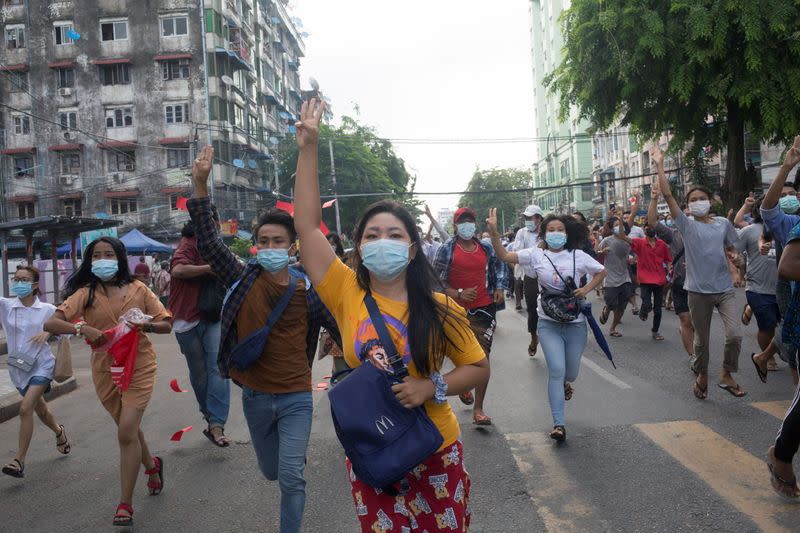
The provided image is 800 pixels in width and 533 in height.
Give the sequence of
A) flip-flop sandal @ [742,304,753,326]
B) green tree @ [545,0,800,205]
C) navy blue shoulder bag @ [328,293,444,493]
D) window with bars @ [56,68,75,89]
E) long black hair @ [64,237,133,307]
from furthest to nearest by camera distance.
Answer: window with bars @ [56,68,75,89] < green tree @ [545,0,800,205] < flip-flop sandal @ [742,304,753,326] < long black hair @ [64,237,133,307] < navy blue shoulder bag @ [328,293,444,493]

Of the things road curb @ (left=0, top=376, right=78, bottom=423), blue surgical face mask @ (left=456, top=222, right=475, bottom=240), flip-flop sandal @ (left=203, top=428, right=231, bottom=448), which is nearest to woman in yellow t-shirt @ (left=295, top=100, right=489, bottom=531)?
flip-flop sandal @ (left=203, top=428, right=231, bottom=448)

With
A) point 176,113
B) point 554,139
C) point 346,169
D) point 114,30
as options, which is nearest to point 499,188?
point 554,139

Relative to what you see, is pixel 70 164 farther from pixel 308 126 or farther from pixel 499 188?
pixel 499 188

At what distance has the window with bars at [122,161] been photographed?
42625 millimetres

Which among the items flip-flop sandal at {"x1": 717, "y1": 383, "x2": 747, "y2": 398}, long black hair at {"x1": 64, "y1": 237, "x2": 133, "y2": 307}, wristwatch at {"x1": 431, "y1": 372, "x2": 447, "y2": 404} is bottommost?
flip-flop sandal at {"x1": 717, "y1": 383, "x2": 747, "y2": 398}

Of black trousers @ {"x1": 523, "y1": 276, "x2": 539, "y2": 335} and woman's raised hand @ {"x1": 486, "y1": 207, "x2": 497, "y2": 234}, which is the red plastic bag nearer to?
woman's raised hand @ {"x1": 486, "y1": 207, "x2": 497, "y2": 234}

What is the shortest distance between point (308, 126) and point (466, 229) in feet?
14.0

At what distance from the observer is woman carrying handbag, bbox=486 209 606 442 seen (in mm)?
5781

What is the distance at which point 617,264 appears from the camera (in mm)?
11836

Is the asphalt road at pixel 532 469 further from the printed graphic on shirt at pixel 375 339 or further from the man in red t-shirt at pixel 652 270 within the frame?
the man in red t-shirt at pixel 652 270

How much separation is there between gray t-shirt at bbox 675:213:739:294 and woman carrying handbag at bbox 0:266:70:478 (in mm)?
5614

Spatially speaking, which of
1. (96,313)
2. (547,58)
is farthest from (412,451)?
(547,58)

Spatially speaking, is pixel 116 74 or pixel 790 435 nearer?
pixel 790 435

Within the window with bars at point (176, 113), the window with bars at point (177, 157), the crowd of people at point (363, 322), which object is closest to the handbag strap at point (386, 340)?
the crowd of people at point (363, 322)
